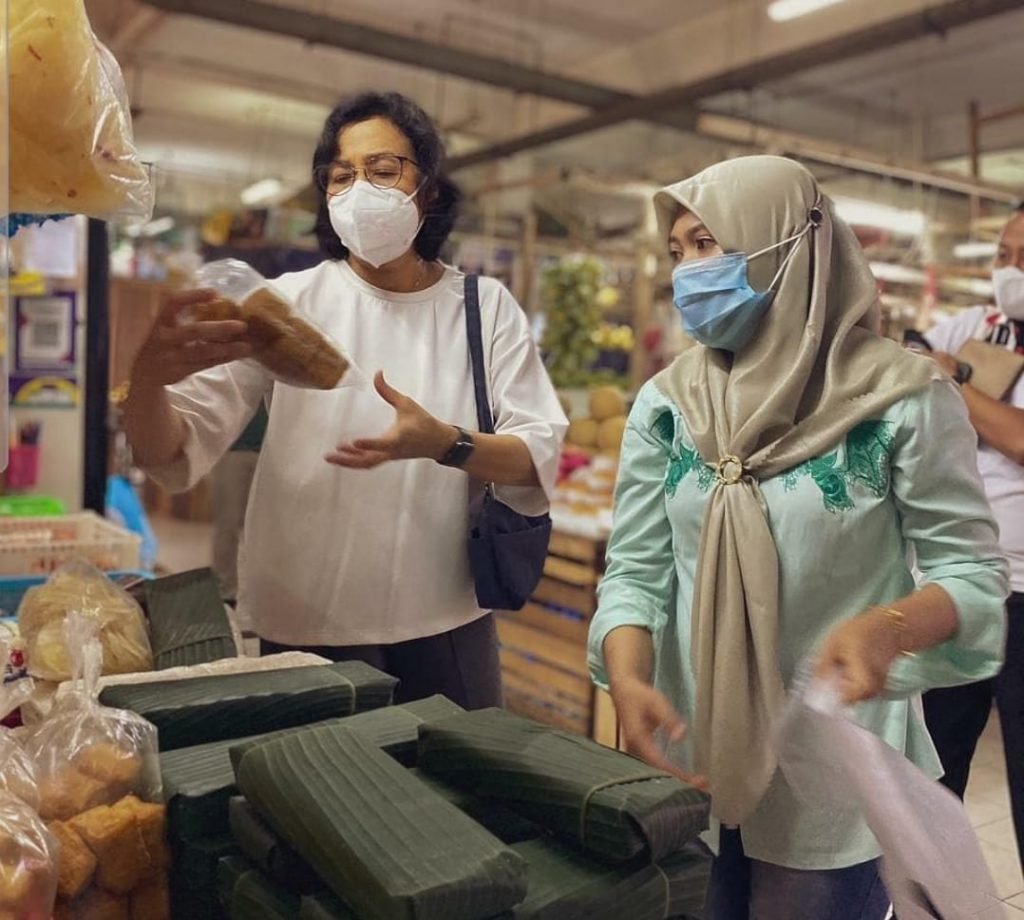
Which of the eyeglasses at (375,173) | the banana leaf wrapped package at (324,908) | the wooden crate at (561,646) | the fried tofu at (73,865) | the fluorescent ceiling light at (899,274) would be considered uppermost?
the fluorescent ceiling light at (899,274)

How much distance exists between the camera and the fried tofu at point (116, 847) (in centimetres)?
94

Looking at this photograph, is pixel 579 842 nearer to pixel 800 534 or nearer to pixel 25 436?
pixel 800 534

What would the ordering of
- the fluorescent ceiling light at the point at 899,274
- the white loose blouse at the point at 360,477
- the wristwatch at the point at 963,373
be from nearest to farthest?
the white loose blouse at the point at 360,477
the wristwatch at the point at 963,373
the fluorescent ceiling light at the point at 899,274

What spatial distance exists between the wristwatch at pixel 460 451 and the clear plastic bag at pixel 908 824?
60 centimetres

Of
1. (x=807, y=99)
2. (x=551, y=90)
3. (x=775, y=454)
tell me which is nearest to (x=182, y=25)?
(x=551, y=90)

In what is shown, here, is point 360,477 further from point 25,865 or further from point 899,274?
point 899,274

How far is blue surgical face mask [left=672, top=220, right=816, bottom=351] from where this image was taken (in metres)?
1.32

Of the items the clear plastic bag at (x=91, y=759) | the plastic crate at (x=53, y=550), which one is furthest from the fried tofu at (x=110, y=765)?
the plastic crate at (x=53, y=550)

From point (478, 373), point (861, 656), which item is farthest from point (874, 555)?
point (478, 373)

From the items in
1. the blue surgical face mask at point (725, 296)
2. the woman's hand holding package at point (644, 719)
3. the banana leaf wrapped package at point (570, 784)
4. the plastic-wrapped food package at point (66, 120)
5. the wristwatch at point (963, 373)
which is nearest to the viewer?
the banana leaf wrapped package at point (570, 784)

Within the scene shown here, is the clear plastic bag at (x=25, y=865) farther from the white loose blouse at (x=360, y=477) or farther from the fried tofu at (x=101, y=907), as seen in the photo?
the white loose blouse at (x=360, y=477)

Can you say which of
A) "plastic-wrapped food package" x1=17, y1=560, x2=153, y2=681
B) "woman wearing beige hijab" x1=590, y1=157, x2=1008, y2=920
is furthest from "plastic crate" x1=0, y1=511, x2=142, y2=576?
"woman wearing beige hijab" x1=590, y1=157, x2=1008, y2=920

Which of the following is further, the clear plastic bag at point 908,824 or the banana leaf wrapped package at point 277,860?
the clear plastic bag at point 908,824

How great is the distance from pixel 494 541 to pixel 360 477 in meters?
0.23
